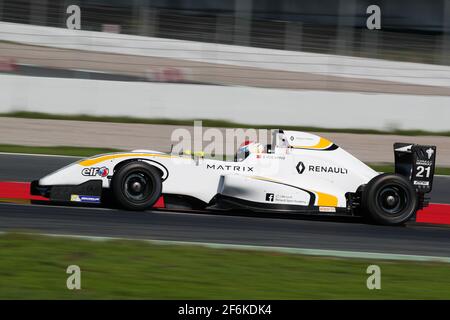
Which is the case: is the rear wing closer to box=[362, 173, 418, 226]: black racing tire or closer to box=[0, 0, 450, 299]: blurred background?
box=[362, 173, 418, 226]: black racing tire

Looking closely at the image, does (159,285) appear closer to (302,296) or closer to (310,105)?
(302,296)

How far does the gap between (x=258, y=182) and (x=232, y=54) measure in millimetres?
7807

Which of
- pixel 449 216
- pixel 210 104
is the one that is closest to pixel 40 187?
pixel 449 216

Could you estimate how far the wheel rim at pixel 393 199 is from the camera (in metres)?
8.67

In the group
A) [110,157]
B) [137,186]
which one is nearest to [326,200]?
[137,186]

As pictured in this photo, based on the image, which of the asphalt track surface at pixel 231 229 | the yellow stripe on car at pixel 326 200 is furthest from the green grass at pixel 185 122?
the yellow stripe on car at pixel 326 200

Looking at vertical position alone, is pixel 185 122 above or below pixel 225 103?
below

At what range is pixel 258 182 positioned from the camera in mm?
8359

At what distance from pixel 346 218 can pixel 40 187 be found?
3.60 metres

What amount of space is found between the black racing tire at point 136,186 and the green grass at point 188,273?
137cm

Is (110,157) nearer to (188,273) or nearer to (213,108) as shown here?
(188,273)

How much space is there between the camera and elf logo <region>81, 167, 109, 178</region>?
8234mm

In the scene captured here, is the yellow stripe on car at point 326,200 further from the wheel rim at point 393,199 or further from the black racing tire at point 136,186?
the black racing tire at point 136,186

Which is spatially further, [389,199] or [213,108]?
[213,108]
